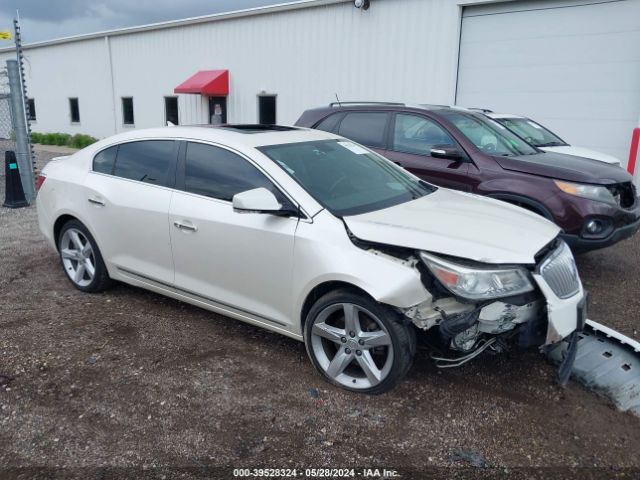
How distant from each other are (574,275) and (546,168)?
244cm

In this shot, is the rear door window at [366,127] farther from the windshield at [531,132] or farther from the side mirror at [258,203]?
the side mirror at [258,203]

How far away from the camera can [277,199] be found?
362 cm

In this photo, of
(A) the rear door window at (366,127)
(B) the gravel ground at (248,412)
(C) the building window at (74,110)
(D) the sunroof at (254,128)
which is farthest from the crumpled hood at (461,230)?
(C) the building window at (74,110)

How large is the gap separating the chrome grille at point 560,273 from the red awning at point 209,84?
15.3 meters

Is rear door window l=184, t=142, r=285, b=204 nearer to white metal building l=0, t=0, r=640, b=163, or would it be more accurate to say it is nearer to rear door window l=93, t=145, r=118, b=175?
rear door window l=93, t=145, r=118, b=175

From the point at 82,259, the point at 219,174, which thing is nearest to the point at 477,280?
the point at 219,174

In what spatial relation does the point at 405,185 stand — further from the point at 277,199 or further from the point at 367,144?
the point at 367,144

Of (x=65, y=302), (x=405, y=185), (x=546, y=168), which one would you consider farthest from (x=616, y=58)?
(x=65, y=302)

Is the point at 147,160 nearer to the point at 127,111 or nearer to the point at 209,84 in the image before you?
the point at 209,84

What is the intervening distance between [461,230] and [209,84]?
15.3 metres

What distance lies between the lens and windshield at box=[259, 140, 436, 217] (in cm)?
368

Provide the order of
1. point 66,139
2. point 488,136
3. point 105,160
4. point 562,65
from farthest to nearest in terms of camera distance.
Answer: point 66,139 < point 562,65 < point 488,136 < point 105,160

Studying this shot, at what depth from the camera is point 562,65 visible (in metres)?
11.4

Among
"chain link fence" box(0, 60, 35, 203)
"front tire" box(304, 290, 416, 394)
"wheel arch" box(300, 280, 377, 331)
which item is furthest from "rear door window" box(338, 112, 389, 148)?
"chain link fence" box(0, 60, 35, 203)
